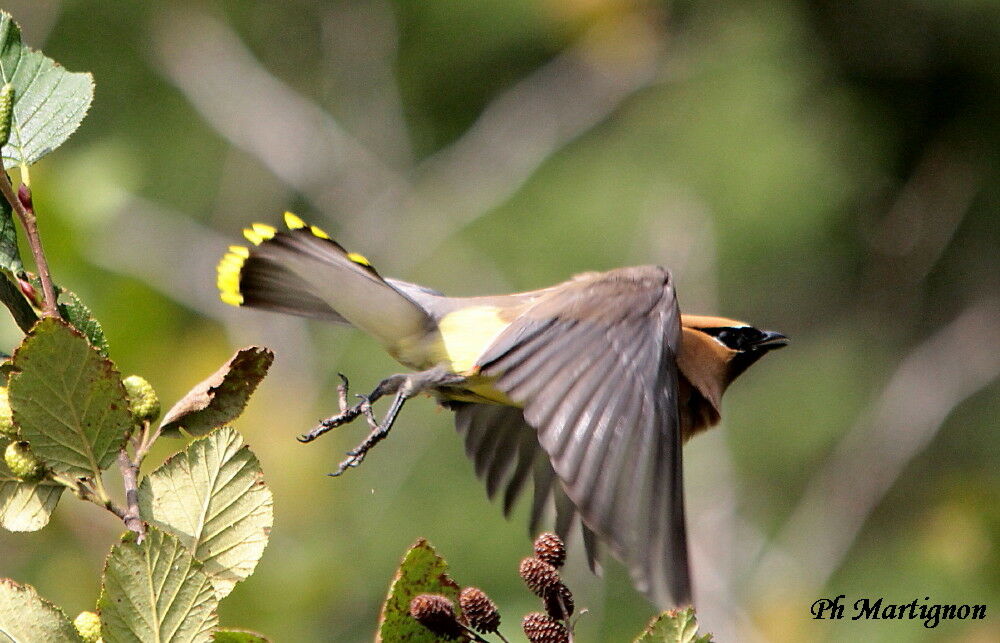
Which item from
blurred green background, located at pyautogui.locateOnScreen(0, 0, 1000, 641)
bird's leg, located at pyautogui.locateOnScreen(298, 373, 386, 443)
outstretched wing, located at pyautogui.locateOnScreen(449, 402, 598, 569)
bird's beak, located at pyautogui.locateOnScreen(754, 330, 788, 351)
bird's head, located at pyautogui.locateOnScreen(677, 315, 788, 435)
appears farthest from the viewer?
blurred green background, located at pyautogui.locateOnScreen(0, 0, 1000, 641)

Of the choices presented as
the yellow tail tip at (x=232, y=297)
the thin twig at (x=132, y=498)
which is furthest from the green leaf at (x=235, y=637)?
the yellow tail tip at (x=232, y=297)

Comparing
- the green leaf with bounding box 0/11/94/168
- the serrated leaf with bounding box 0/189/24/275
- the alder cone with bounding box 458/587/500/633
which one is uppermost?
the green leaf with bounding box 0/11/94/168

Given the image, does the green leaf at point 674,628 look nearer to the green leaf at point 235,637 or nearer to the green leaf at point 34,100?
the green leaf at point 235,637

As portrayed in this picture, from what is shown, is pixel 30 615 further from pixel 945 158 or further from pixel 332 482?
pixel 945 158

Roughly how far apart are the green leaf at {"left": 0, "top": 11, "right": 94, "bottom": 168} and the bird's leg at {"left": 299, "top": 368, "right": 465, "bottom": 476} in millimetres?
799

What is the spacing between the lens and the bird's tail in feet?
8.46

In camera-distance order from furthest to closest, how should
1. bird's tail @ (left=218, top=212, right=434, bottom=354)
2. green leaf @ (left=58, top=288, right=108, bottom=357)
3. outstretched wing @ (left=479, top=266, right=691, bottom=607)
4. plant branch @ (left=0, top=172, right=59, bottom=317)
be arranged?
1. bird's tail @ (left=218, top=212, right=434, bottom=354)
2. outstretched wing @ (left=479, top=266, right=691, bottom=607)
3. green leaf @ (left=58, top=288, right=108, bottom=357)
4. plant branch @ (left=0, top=172, right=59, bottom=317)

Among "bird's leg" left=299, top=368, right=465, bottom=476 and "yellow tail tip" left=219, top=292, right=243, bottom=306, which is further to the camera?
"yellow tail tip" left=219, top=292, right=243, bottom=306

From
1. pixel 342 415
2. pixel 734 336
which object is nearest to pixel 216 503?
pixel 342 415

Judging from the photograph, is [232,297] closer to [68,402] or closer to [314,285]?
Answer: [314,285]

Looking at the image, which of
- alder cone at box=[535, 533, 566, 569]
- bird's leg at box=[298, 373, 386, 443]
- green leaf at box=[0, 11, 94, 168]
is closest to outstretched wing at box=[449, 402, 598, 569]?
bird's leg at box=[298, 373, 386, 443]

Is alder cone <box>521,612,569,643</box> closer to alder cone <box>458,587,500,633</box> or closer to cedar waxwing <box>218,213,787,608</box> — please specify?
alder cone <box>458,587,500,633</box>

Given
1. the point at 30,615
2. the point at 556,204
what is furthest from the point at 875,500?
the point at 30,615

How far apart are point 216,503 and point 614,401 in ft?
2.95
